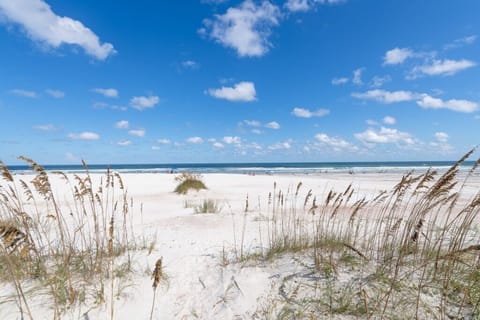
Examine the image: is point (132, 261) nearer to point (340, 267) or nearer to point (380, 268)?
point (340, 267)

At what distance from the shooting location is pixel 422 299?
228 cm

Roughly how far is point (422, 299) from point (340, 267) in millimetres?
840

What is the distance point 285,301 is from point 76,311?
208 cm

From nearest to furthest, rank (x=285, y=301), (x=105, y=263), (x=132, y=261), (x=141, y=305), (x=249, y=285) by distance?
(x=285, y=301) → (x=141, y=305) → (x=249, y=285) → (x=105, y=263) → (x=132, y=261)

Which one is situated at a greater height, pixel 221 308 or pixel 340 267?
pixel 340 267

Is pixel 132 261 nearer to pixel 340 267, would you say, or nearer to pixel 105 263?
pixel 105 263

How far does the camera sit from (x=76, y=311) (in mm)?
2453

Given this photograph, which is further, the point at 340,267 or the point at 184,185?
the point at 184,185

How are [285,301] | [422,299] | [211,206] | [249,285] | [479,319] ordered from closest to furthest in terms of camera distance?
[479,319] < [422,299] < [285,301] < [249,285] < [211,206]

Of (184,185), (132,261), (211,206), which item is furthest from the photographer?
(184,185)

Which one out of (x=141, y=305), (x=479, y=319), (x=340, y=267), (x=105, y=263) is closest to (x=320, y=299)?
(x=340, y=267)

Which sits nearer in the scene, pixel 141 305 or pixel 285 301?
pixel 285 301

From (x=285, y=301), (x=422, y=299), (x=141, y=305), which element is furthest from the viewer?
(x=141, y=305)

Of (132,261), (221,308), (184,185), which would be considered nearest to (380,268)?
(221,308)
